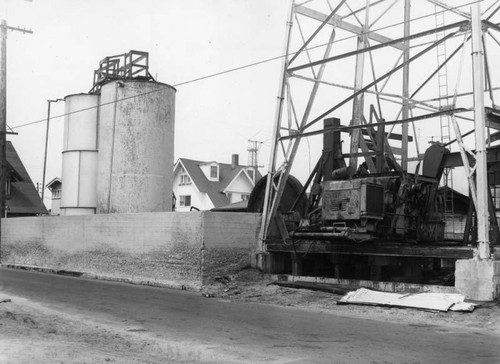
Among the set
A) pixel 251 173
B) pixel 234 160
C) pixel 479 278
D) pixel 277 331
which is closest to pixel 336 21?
pixel 479 278

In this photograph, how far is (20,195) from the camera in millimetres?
51125

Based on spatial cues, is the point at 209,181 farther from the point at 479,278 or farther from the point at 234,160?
the point at 479,278

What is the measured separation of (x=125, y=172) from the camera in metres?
24.0

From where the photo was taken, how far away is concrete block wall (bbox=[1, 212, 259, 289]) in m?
16.8

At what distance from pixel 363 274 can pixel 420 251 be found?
260 cm

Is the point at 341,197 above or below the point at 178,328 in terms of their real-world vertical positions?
above

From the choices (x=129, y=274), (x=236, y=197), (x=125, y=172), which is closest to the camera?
(x=129, y=274)

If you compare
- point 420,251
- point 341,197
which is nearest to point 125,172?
point 341,197

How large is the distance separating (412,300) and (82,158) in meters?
17.3

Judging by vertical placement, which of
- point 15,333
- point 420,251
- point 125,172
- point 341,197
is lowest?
point 15,333

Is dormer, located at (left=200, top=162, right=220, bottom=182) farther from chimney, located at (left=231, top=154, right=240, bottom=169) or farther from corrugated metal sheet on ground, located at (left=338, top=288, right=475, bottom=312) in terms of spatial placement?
corrugated metal sheet on ground, located at (left=338, top=288, right=475, bottom=312)

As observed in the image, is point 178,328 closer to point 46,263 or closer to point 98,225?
point 98,225

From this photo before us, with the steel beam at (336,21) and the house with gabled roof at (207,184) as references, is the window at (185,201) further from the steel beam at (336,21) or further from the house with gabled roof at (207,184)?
the steel beam at (336,21)

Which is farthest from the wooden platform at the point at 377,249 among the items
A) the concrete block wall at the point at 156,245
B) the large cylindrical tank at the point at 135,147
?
the large cylindrical tank at the point at 135,147
